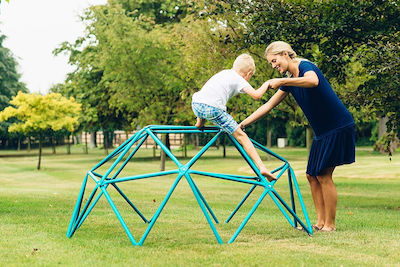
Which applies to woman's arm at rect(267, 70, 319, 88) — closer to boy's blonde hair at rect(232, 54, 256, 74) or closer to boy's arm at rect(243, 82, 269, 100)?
boy's arm at rect(243, 82, 269, 100)

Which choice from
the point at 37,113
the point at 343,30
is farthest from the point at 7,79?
the point at 343,30

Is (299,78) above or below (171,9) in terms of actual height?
below

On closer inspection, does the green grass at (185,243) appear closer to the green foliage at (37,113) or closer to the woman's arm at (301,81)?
the woman's arm at (301,81)

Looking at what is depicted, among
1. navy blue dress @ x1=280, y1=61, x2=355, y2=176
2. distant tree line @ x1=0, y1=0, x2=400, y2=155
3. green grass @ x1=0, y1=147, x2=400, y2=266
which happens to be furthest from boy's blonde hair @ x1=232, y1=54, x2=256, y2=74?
distant tree line @ x1=0, y1=0, x2=400, y2=155

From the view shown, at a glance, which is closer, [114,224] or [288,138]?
[114,224]

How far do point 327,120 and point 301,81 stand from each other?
26.8 inches

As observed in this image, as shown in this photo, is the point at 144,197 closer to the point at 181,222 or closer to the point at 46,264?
the point at 181,222

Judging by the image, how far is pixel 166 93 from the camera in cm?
2939

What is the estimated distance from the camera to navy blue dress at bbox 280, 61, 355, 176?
22.1 feet

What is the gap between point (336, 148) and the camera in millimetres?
6801

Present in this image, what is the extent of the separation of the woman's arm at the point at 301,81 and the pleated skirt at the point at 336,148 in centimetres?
71

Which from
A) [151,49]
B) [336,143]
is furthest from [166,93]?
[336,143]

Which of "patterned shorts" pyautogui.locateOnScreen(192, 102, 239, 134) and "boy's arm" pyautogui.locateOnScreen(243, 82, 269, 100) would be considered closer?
"boy's arm" pyautogui.locateOnScreen(243, 82, 269, 100)

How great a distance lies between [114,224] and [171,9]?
32180mm
